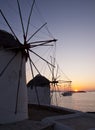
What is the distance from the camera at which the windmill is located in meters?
13.2

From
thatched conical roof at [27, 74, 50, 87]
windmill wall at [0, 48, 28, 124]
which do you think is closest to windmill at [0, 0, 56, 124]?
windmill wall at [0, 48, 28, 124]

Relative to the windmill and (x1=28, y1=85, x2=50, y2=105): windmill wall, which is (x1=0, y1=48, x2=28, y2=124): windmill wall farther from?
(x1=28, y1=85, x2=50, y2=105): windmill wall

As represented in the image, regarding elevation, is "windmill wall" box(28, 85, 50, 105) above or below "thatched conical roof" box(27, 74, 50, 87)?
below

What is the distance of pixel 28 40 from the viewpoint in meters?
14.5

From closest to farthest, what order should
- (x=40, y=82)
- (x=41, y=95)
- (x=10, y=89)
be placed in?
(x=10, y=89) < (x=40, y=82) < (x=41, y=95)

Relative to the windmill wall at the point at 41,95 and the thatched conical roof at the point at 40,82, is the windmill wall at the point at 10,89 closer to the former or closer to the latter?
the thatched conical roof at the point at 40,82

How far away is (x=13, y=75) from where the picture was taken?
45.7 feet

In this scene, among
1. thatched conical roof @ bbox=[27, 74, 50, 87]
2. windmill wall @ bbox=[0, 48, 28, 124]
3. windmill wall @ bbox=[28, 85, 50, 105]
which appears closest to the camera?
windmill wall @ bbox=[0, 48, 28, 124]

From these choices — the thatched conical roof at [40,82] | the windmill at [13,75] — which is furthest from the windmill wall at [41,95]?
the windmill at [13,75]

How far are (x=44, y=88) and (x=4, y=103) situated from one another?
72.0ft

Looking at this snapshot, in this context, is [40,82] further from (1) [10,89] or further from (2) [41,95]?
(1) [10,89]

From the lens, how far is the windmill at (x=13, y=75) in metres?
13.2

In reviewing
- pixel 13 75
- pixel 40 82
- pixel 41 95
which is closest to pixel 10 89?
pixel 13 75

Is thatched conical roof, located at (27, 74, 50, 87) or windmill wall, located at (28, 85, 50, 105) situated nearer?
thatched conical roof, located at (27, 74, 50, 87)
